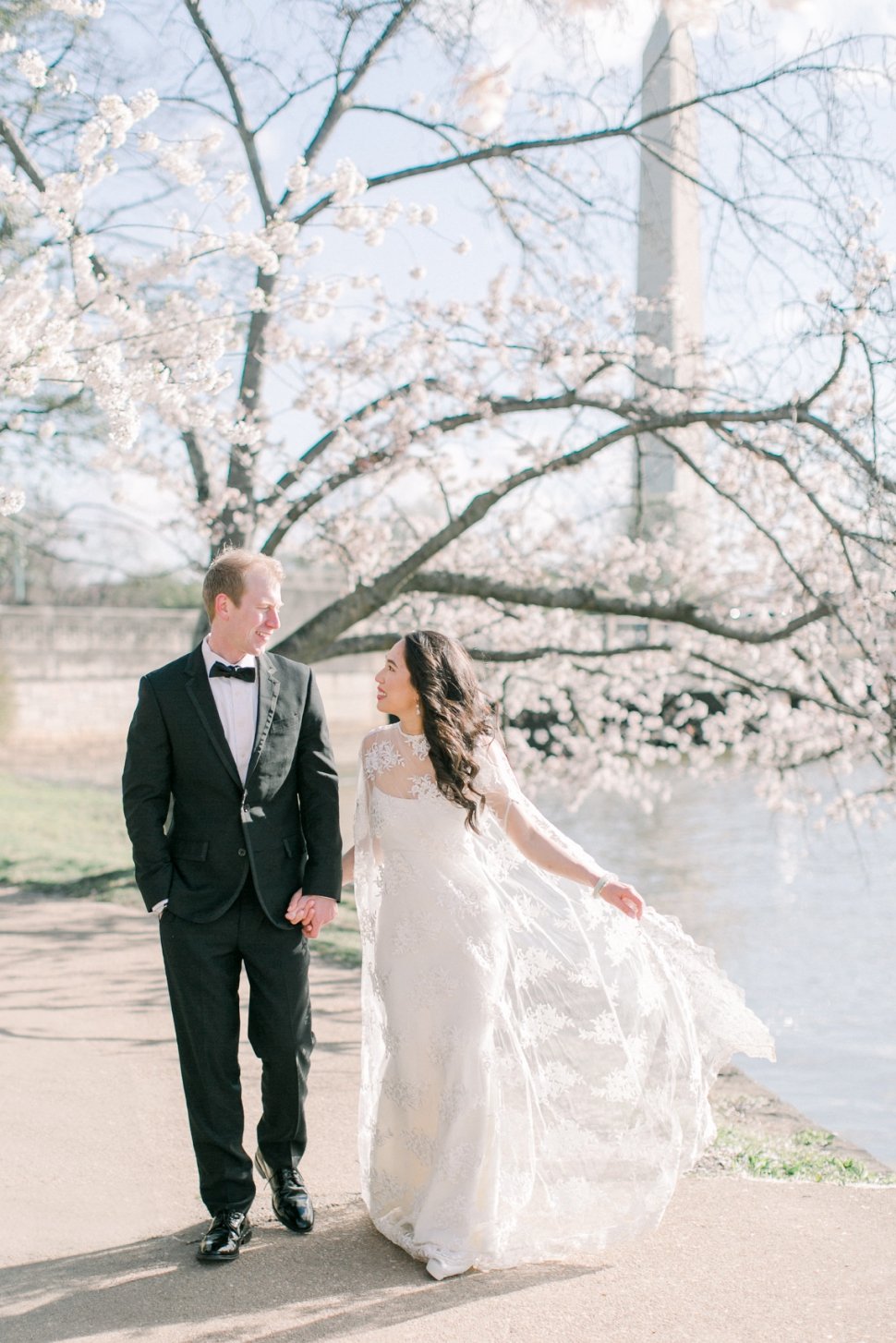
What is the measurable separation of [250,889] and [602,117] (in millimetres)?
6013

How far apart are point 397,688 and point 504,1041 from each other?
38.9 inches

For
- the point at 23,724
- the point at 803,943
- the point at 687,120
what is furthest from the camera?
the point at 23,724

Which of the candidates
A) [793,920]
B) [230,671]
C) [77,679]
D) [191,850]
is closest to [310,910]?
[191,850]

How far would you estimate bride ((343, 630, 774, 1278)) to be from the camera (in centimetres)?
331

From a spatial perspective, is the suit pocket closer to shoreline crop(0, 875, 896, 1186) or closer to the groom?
the groom

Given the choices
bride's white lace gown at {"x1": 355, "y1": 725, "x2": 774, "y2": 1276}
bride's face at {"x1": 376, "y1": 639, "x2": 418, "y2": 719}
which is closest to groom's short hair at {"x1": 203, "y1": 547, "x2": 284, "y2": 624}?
bride's face at {"x1": 376, "y1": 639, "x2": 418, "y2": 719}

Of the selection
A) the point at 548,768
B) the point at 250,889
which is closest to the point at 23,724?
the point at 548,768

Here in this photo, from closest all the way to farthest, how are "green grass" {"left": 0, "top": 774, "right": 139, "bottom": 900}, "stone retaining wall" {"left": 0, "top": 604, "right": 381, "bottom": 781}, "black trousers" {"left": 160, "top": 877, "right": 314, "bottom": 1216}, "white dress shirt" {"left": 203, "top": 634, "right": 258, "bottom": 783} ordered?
"black trousers" {"left": 160, "top": 877, "right": 314, "bottom": 1216} < "white dress shirt" {"left": 203, "top": 634, "right": 258, "bottom": 783} < "green grass" {"left": 0, "top": 774, "right": 139, "bottom": 900} < "stone retaining wall" {"left": 0, "top": 604, "right": 381, "bottom": 781}

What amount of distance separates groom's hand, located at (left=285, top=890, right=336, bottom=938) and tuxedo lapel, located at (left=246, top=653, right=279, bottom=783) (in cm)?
35

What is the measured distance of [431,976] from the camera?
11.2 ft

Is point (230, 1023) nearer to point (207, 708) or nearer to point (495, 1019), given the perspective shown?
point (495, 1019)

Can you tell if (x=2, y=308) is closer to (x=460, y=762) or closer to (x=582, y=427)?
(x=460, y=762)

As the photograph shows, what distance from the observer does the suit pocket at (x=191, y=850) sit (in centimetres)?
339

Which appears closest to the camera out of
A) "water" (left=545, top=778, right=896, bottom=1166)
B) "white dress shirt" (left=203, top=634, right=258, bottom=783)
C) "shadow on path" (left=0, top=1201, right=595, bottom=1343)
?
"shadow on path" (left=0, top=1201, right=595, bottom=1343)
